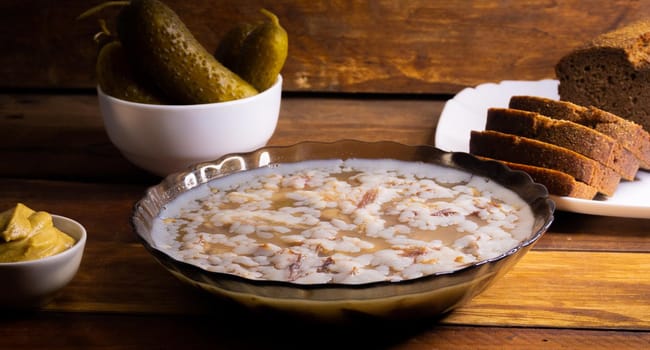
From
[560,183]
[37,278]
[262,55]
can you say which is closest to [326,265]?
[37,278]

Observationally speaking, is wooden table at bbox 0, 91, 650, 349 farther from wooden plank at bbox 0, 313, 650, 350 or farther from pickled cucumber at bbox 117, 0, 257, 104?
pickled cucumber at bbox 117, 0, 257, 104

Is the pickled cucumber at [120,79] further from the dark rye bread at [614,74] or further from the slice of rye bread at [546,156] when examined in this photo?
the dark rye bread at [614,74]

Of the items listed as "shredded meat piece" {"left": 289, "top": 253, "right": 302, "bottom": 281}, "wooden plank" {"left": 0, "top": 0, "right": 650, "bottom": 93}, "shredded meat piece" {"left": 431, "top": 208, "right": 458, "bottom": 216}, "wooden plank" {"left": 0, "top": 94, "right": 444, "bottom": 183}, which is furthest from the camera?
"wooden plank" {"left": 0, "top": 0, "right": 650, "bottom": 93}

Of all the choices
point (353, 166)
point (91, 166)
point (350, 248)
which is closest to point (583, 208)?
point (353, 166)

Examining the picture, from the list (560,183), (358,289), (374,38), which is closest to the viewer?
(358,289)

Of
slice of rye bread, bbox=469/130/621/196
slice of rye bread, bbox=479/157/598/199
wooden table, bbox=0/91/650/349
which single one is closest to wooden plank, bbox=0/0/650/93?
wooden table, bbox=0/91/650/349

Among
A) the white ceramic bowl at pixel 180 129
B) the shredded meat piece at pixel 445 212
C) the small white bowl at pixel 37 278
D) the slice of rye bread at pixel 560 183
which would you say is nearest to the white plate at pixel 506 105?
the slice of rye bread at pixel 560 183

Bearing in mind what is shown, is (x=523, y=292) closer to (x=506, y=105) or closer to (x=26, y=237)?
(x=26, y=237)
